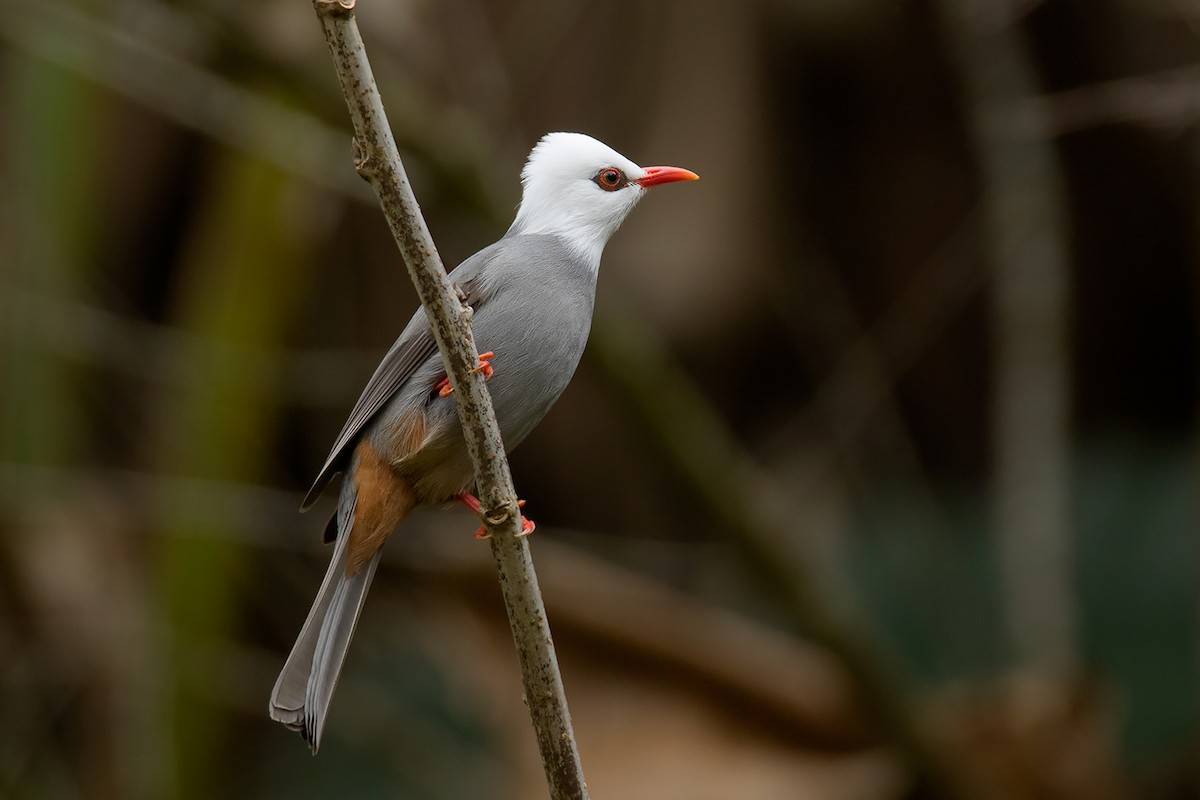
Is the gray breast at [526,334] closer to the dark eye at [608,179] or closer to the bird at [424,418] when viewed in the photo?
the bird at [424,418]

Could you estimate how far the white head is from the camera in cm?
338

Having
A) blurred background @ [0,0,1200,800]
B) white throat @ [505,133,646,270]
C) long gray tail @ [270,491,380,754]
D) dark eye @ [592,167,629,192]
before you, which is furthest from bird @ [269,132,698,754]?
blurred background @ [0,0,1200,800]

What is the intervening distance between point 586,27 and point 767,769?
3.98 meters

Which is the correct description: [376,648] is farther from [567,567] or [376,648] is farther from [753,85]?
A: [753,85]

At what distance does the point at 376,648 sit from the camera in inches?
243

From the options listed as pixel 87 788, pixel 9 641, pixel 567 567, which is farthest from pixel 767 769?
pixel 9 641

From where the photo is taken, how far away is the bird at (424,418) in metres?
2.82

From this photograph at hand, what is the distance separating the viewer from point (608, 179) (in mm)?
3461

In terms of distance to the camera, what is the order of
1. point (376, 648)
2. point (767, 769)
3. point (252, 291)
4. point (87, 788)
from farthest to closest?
point (376, 648)
point (87, 788)
point (252, 291)
point (767, 769)

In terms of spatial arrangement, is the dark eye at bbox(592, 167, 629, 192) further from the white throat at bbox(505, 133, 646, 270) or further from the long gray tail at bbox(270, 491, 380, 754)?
the long gray tail at bbox(270, 491, 380, 754)

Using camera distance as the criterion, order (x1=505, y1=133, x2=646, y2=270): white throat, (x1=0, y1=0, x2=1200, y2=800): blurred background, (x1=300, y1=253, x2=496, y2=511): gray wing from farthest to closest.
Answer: (x1=0, y1=0, x2=1200, y2=800): blurred background < (x1=505, y1=133, x2=646, y2=270): white throat < (x1=300, y1=253, x2=496, y2=511): gray wing

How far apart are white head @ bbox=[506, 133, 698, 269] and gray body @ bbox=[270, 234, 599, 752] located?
11.8 inches

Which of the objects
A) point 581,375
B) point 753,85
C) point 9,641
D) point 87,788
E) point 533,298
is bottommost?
point 87,788

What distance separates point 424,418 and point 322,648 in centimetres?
55
